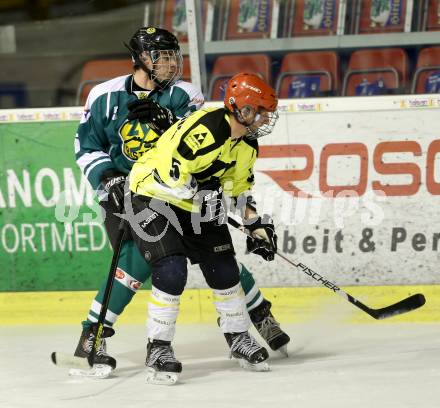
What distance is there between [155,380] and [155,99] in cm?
103

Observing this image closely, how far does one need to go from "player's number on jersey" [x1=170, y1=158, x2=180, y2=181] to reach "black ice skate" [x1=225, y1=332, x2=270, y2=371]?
646 millimetres

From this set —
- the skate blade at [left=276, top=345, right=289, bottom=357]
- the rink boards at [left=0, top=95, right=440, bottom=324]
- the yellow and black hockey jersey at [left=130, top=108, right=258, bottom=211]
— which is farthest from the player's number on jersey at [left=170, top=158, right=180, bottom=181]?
the rink boards at [left=0, top=95, right=440, bottom=324]

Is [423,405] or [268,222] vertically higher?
[268,222]

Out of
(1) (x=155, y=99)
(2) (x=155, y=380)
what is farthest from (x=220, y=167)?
(2) (x=155, y=380)

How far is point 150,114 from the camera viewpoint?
3717mm

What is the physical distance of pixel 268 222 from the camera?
3.78 meters

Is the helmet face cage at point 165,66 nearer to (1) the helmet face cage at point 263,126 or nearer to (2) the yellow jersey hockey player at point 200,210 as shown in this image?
(2) the yellow jersey hockey player at point 200,210

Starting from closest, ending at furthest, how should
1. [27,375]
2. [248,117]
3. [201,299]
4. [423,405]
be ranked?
[423,405] → [248,117] → [27,375] → [201,299]

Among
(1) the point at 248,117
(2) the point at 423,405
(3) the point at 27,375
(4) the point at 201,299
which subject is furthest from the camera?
(4) the point at 201,299

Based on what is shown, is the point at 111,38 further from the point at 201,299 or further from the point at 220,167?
the point at 220,167

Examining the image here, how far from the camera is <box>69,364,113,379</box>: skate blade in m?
3.66

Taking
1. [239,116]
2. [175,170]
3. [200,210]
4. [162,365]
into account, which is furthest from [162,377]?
[239,116]

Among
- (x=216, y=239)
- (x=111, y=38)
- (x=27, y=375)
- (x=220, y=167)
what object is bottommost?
(x=27, y=375)

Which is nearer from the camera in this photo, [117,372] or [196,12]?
[117,372]
